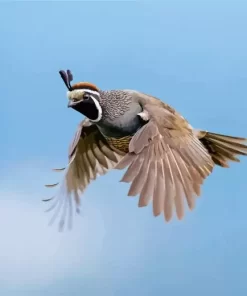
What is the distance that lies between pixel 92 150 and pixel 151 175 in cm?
152

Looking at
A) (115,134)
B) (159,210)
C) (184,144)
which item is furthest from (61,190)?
(159,210)

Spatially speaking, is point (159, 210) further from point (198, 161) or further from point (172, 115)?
point (172, 115)

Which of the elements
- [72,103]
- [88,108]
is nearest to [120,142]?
[88,108]

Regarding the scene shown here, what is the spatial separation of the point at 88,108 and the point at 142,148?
609 mm

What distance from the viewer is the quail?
5.18 m

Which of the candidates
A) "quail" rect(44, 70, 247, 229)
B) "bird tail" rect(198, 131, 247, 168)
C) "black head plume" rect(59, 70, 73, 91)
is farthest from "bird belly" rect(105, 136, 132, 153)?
"bird tail" rect(198, 131, 247, 168)

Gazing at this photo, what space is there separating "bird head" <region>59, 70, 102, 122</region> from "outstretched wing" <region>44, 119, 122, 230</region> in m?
0.58

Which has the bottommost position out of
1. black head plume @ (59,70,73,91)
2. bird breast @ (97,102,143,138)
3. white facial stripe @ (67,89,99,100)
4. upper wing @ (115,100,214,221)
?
upper wing @ (115,100,214,221)

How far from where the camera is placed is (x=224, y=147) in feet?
21.0

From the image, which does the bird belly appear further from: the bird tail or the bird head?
the bird tail

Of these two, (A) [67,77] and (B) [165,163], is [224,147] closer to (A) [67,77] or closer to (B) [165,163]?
(B) [165,163]

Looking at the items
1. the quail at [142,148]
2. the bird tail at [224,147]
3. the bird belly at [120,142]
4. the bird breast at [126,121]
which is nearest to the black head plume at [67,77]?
the quail at [142,148]

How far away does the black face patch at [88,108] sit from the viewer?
5764mm

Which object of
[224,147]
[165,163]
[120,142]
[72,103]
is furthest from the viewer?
[224,147]
